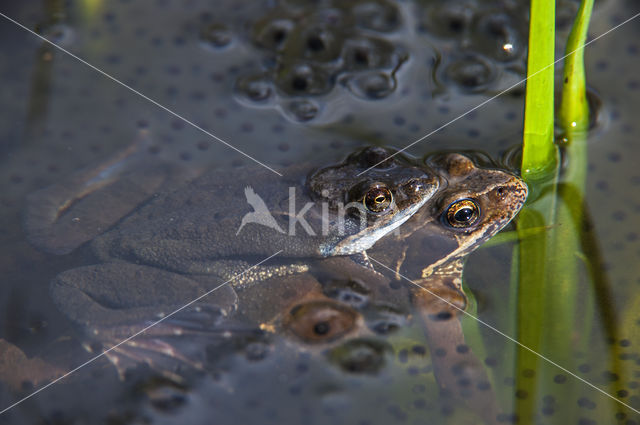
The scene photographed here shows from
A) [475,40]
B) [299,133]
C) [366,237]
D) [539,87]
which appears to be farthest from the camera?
[475,40]

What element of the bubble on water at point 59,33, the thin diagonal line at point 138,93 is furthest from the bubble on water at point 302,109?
the bubble on water at point 59,33

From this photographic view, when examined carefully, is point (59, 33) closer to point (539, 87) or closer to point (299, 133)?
point (299, 133)

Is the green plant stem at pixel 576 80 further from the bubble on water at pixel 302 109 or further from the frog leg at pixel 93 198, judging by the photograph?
the frog leg at pixel 93 198

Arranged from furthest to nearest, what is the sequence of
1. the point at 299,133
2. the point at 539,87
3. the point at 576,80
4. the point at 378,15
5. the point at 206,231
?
the point at 378,15, the point at 299,133, the point at 206,231, the point at 576,80, the point at 539,87

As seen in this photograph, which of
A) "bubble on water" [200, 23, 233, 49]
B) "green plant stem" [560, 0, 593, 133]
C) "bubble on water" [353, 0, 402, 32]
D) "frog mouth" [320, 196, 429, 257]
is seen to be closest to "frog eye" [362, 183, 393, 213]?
"frog mouth" [320, 196, 429, 257]

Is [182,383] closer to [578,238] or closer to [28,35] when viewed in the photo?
[578,238]

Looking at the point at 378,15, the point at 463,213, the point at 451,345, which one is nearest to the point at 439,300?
the point at 451,345
